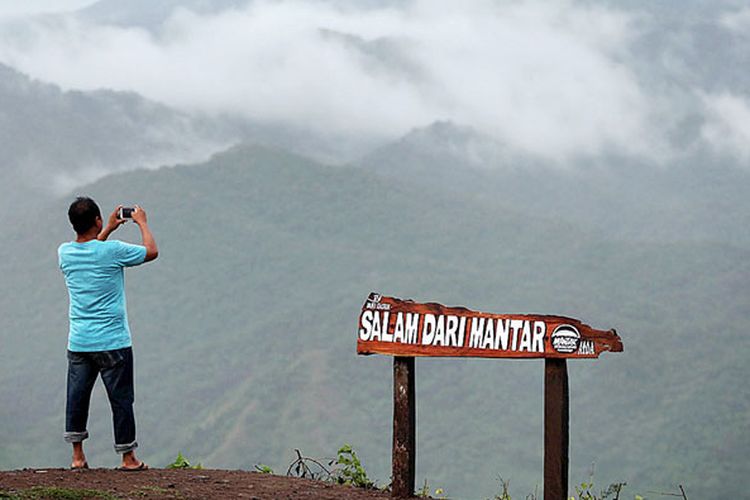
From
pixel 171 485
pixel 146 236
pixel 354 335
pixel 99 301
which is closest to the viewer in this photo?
pixel 171 485

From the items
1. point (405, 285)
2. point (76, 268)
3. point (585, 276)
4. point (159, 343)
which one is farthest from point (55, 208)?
point (76, 268)

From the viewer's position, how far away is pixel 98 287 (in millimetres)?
8758

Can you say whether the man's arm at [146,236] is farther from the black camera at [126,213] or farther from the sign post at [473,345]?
the sign post at [473,345]

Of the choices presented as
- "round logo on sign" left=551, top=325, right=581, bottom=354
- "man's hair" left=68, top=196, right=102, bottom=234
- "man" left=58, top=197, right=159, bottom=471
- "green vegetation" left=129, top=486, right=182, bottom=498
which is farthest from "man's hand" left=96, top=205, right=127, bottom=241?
"round logo on sign" left=551, top=325, right=581, bottom=354

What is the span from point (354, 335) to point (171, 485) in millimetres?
108662

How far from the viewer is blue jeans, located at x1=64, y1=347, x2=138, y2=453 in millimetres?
8789

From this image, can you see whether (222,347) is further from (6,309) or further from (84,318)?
(84,318)

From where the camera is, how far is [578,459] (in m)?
99.3

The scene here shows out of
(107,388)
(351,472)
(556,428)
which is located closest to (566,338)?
(556,428)

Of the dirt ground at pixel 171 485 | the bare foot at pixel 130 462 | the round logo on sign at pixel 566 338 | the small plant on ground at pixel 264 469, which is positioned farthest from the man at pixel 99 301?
the round logo on sign at pixel 566 338

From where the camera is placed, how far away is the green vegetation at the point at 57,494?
757 centimetres

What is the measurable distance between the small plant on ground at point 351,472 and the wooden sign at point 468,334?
1172 millimetres

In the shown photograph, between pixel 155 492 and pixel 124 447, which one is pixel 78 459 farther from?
pixel 155 492

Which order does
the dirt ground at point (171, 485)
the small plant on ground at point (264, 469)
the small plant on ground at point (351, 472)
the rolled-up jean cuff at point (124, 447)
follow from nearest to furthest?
the dirt ground at point (171, 485), the rolled-up jean cuff at point (124, 447), the small plant on ground at point (351, 472), the small plant on ground at point (264, 469)
